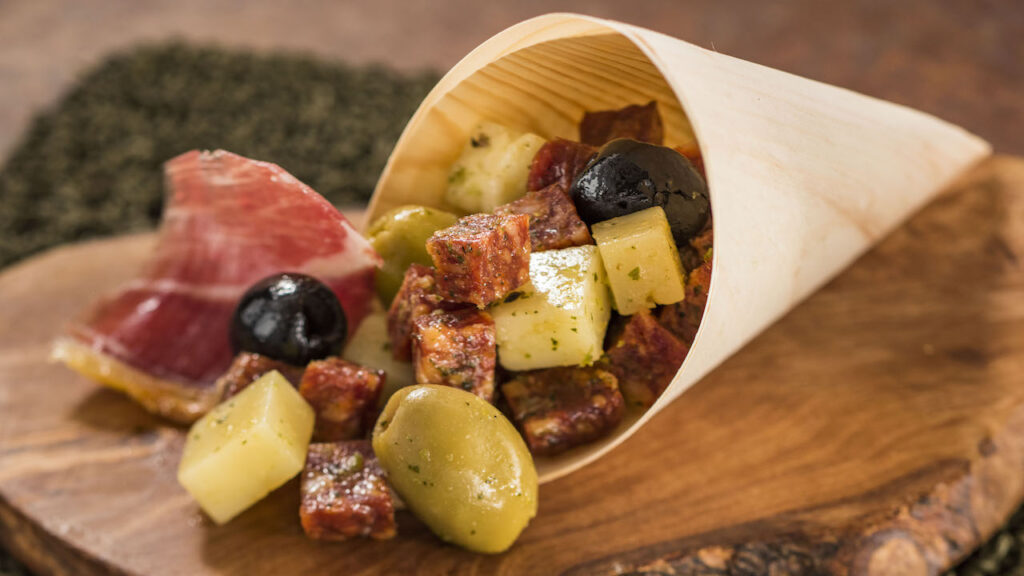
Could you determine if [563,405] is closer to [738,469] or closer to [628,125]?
[738,469]

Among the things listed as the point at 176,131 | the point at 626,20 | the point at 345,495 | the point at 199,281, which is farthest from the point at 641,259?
the point at 626,20

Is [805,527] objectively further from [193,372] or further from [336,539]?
[193,372]

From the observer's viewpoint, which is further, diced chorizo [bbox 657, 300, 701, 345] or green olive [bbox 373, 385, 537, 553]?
diced chorizo [bbox 657, 300, 701, 345]

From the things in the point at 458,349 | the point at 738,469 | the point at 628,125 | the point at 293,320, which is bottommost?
the point at 738,469

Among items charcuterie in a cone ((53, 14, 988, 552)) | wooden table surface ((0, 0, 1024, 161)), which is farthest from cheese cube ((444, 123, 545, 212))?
wooden table surface ((0, 0, 1024, 161))

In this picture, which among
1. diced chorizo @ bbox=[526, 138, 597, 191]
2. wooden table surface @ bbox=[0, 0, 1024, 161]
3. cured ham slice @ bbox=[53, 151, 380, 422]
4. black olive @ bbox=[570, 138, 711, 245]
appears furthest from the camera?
wooden table surface @ bbox=[0, 0, 1024, 161]

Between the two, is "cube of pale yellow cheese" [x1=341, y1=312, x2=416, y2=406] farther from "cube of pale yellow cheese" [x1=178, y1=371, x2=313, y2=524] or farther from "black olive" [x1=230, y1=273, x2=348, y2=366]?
"cube of pale yellow cheese" [x1=178, y1=371, x2=313, y2=524]
